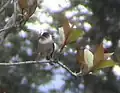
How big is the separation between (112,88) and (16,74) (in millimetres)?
1317

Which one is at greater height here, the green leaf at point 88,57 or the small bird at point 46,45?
the small bird at point 46,45

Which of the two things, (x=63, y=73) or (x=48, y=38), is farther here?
(x=63, y=73)

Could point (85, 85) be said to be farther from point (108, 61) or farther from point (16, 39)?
point (108, 61)

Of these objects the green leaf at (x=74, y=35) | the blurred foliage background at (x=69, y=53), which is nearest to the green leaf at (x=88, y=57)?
the green leaf at (x=74, y=35)

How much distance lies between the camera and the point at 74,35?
1195 mm

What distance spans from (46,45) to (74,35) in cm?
11

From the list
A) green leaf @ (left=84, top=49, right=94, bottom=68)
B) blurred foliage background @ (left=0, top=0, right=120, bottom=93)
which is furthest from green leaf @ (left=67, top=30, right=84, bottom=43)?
blurred foliage background @ (left=0, top=0, right=120, bottom=93)

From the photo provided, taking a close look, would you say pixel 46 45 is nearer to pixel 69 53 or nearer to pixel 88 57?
pixel 88 57

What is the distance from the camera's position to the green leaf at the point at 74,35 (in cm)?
118

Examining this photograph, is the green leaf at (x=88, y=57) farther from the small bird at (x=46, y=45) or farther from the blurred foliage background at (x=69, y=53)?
the blurred foliage background at (x=69, y=53)

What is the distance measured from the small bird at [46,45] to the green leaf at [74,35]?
72 millimetres

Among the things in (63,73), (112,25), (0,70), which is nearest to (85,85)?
(63,73)

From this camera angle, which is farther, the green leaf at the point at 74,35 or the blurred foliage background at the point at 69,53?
the blurred foliage background at the point at 69,53

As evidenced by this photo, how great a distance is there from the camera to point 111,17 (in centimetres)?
588
